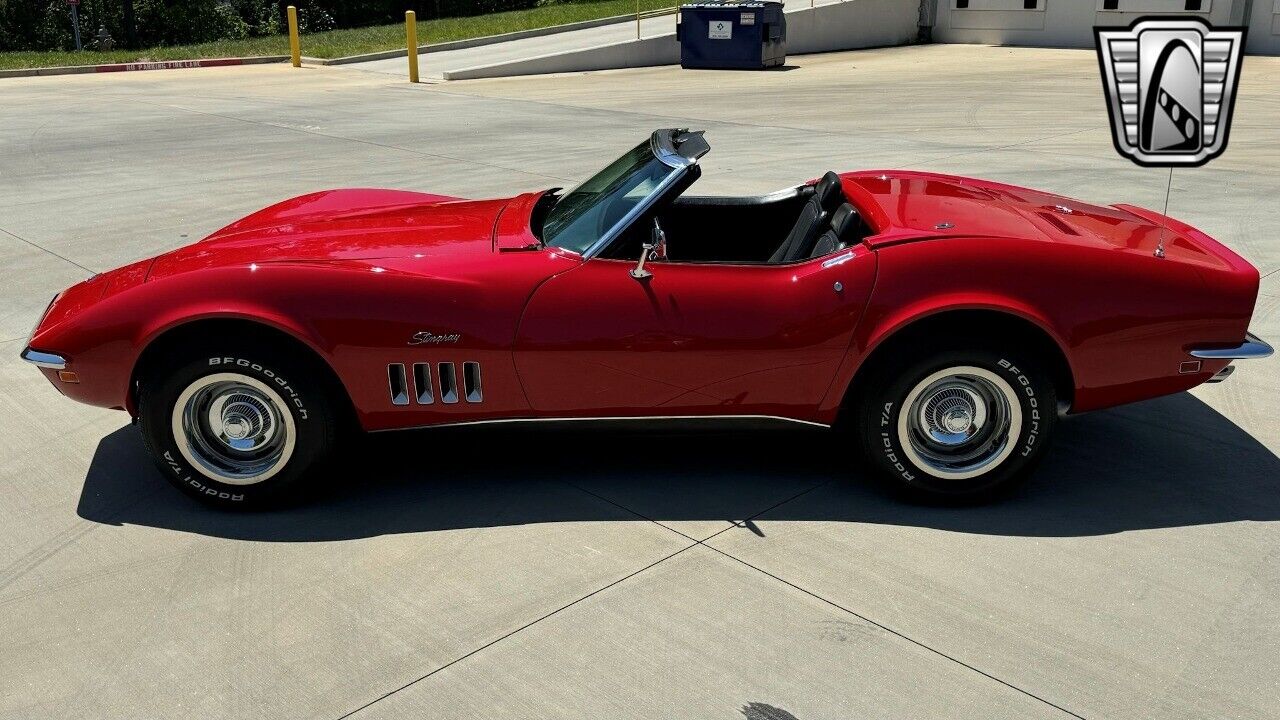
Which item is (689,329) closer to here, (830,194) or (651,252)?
(651,252)

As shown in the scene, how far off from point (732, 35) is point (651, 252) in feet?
57.7

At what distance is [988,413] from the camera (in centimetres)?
393

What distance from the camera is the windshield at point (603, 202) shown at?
3998 millimetres

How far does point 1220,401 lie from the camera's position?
4.97m

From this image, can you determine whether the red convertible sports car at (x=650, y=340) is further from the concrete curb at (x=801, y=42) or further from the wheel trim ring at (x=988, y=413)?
the concrete curb at (x=801, y=42)

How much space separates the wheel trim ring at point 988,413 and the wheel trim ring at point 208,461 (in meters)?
2.18

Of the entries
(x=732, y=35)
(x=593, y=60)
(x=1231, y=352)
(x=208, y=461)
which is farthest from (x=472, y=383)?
(x=593, y=60)

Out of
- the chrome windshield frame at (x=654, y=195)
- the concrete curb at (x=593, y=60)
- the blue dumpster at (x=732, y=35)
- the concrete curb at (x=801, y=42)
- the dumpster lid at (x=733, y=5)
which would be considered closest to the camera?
the chrome windshield frame at (x=654, y=195)

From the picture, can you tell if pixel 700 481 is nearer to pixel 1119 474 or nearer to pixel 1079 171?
pixel 1119 474

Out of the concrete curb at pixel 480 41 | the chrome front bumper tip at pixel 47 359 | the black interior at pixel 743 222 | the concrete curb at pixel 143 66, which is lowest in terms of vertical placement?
the chrome front bumper tip at pixel 47 359

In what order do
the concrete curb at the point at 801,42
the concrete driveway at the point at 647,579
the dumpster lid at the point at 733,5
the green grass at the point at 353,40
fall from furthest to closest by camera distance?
the green grass at the point at 353,40 → the concrete curb at the point at 801,42 → the dumpster lid at the point at 733,5 → the concrete driveway at the point at 647,579

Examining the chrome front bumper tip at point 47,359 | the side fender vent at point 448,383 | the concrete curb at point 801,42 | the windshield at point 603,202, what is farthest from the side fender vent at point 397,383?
the concrete curb at point 801,42

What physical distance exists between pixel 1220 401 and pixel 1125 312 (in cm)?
152

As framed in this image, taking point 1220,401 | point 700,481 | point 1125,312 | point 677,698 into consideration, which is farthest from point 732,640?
point 1220,401
